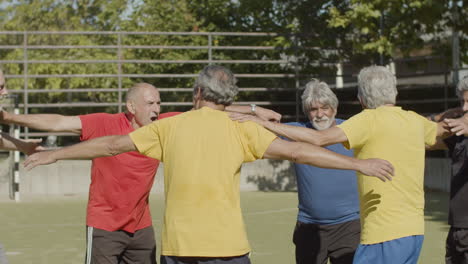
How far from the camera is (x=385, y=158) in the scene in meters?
5.14

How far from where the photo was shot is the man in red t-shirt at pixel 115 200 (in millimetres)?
6496

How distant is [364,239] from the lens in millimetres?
5215

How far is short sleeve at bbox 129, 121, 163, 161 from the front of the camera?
4.75m

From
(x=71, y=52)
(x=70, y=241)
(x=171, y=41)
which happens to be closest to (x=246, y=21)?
(x=171, y=41)

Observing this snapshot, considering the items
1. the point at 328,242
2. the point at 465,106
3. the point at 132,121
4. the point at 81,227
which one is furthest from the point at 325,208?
the point at 81,227

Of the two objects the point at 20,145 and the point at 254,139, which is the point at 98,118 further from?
the point at 254,139

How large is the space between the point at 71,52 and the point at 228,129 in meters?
23.1

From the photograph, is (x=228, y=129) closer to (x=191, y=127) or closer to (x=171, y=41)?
(x=191, y=127)

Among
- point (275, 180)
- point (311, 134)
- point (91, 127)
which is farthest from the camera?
point (275, 180)


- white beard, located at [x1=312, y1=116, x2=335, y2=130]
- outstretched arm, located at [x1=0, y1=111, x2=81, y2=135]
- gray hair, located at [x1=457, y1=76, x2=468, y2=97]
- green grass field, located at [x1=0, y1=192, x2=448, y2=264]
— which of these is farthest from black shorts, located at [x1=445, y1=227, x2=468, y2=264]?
green grass field, located at [x1=0, y1=192, x2=448, y2=264]

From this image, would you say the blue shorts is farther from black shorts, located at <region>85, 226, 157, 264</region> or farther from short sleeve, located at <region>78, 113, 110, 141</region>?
short sleeve, located at <region>78, 113, 110, 141</region>

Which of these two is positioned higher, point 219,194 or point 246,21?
point 246,21

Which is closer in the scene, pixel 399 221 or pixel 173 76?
pixel 399 221

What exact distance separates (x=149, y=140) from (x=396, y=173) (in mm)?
1456
